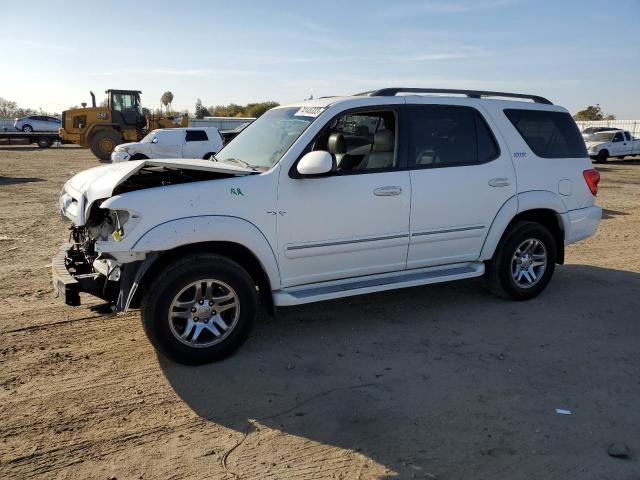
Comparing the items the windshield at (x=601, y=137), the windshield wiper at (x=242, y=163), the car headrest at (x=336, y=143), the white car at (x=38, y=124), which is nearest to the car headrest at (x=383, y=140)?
the car headrest at (x=336, y=143)

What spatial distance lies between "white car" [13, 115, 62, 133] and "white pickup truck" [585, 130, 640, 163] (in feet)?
120

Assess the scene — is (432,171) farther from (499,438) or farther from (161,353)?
(161,353)

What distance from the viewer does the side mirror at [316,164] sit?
4.19 metres

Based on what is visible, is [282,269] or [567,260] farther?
[567,260]

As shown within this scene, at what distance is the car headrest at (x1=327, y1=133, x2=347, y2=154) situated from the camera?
4.80m

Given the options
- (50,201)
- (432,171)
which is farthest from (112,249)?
(50,201)

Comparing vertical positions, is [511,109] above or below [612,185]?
above

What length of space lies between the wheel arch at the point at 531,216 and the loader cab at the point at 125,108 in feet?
86.6

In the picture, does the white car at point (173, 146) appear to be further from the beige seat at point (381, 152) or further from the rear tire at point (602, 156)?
the rear tire at point (602, 156)

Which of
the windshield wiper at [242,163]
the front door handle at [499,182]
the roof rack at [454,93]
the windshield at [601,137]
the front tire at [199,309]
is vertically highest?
the windshield at [601,137]

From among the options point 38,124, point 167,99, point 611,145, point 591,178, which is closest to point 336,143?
point 591,178

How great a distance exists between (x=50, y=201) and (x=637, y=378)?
1210cm

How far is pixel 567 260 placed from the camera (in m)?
7.48

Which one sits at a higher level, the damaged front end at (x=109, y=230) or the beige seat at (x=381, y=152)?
the beige seat at (x=381, y=152)
